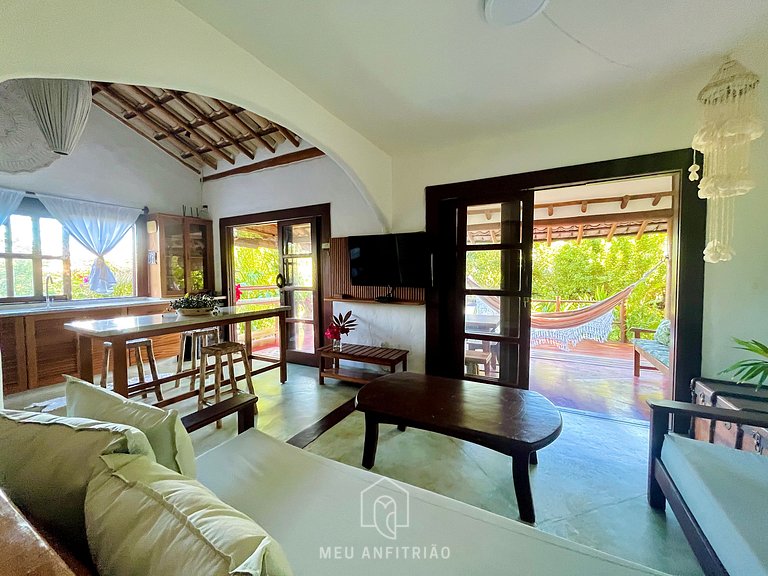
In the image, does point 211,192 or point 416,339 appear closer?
point 416,339

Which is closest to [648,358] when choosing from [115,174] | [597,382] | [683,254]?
[597,382]

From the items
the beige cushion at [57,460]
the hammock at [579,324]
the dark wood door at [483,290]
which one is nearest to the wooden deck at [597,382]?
the hammock at [579,324]

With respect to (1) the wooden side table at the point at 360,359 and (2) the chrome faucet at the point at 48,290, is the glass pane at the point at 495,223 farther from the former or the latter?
(2) the chrome faucet at the point at 48,290

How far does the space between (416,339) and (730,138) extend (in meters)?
2.57

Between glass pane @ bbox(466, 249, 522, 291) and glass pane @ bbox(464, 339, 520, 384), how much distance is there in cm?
57

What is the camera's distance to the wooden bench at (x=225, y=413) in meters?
1.36

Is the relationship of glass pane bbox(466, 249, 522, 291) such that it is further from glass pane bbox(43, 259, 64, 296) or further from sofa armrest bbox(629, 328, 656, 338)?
glass pane bbox(43, 259, 64, 296)

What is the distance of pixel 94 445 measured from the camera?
65cm

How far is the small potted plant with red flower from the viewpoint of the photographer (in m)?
3.25

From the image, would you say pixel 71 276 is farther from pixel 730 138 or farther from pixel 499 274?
pixel 730 138

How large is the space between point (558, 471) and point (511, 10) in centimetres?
256

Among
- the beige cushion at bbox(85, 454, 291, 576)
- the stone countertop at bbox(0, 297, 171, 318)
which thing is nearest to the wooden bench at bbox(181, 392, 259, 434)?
the beige cushion at bbox(85, 454, 291, 576)

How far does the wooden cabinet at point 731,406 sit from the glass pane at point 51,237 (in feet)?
20.2

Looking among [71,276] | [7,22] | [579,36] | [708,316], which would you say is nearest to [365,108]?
[579,36]
